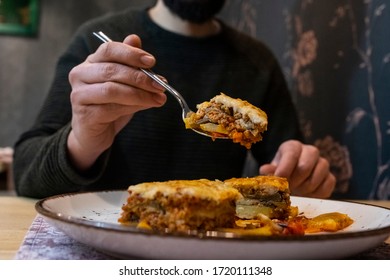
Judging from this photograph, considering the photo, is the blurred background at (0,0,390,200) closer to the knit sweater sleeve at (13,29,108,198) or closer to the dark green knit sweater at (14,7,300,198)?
the dark green knit sweater at (14,7,300,198)

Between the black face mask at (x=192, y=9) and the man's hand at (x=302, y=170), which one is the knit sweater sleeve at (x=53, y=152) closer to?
the black face mask at (x=192, y=9)

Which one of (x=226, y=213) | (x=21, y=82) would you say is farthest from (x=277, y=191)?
(x=21, y=82)

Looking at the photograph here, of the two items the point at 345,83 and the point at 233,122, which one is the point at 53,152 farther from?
the point at 345,83

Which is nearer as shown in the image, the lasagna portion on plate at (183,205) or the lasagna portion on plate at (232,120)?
the lasagna portion on plate at (183,205)

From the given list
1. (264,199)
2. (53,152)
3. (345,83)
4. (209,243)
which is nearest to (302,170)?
(264,199)

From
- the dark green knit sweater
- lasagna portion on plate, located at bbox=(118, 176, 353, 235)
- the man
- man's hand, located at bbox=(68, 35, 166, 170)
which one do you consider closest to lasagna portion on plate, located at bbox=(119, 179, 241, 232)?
lasagna portion on plate, located at bbox=(118, 176, 353, 235)

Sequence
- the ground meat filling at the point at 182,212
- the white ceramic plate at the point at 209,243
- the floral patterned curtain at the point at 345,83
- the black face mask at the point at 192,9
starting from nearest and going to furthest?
the white ceramic plate at the point at 209,243 → the ground meat filling at the point at 182,212 → the floral patterned curtain at the point at 345,83 → the black face mask at the point at 192,9

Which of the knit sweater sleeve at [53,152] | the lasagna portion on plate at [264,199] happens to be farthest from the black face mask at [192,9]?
the lasagna portion on plate at [264,199]
